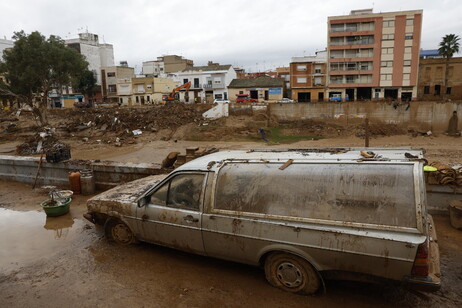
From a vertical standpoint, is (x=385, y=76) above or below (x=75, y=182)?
above

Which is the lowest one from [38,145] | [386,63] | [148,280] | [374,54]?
[38,145]

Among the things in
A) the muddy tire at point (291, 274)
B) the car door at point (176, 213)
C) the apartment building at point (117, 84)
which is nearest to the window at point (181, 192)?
the car door at point (176, 213)

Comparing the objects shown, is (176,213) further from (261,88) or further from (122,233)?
(261,88)

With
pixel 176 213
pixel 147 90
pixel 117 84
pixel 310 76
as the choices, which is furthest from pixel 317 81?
pixel 176 213

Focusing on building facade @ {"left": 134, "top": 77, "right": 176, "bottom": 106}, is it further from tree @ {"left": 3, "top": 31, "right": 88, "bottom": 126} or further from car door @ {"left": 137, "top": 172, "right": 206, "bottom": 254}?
car door @ {"left": 137, "top": 172, "right": 206, "bottom": 254}

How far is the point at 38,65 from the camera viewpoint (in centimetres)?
2967

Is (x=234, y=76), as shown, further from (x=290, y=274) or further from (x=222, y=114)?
(x=290, y=274)

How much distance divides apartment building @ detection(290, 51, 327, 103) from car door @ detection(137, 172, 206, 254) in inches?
1883

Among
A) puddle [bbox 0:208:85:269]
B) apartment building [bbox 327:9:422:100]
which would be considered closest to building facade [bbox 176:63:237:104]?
apartment building [bbox 327:9:422:100]

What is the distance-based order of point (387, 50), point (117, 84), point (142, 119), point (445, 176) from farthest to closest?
point (117, 84)
point (387, 50)
point (142, 119)
point (445, 176)

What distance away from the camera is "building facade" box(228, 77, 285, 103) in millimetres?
53719

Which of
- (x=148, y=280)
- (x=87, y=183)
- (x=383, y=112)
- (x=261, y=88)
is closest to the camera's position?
(x=148, y=280)

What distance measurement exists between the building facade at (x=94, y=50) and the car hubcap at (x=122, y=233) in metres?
71.0

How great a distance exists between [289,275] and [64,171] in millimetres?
8616
